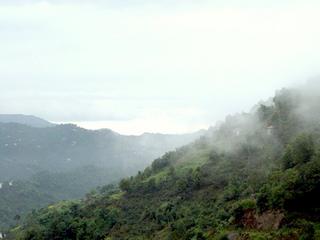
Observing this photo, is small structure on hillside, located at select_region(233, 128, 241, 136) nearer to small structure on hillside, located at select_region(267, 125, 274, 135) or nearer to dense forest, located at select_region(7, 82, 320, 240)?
dense forest, located at select_region(7, 82, 320, 240)


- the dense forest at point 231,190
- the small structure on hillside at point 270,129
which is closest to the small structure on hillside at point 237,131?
the dense forest at point 231,190

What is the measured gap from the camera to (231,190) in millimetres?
62000

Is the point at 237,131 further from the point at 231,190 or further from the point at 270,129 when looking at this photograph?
the point at 231,190

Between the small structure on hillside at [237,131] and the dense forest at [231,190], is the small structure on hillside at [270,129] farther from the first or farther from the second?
the small structure on hillside at [237,131]

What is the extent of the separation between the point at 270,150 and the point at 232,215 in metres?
25.3

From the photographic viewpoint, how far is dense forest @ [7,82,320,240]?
43531 mm

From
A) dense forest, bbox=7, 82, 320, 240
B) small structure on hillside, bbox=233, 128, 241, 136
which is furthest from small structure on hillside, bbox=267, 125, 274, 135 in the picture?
small structure on hillside, bbox=233, 128, 241, 136

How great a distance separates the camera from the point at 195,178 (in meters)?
78.9

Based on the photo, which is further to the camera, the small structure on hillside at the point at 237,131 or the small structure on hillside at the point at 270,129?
the small structure on hillside at the point at 237,131

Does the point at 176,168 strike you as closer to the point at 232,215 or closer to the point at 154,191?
the point at 154,191

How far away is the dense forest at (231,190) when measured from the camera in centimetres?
4353

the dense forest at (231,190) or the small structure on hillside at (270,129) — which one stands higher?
the small structure on hillside at (270,129)

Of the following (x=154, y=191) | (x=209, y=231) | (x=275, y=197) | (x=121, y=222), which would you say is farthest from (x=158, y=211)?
(x=275, y=197)

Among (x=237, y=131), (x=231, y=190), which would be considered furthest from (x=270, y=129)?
(x=231, y=190)
